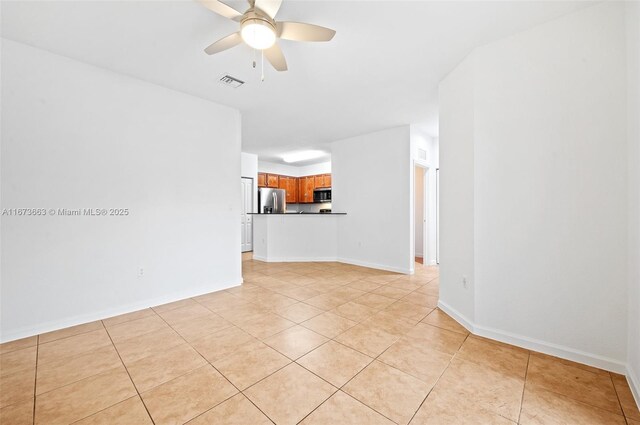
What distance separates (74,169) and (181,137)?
3.85 ft

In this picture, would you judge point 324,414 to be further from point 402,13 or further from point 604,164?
point 402,13

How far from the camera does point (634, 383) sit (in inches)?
65.6

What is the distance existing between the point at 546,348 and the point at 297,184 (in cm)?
777

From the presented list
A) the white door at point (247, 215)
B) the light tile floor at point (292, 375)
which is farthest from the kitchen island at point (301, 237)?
the light tile floor at point (292, 375)

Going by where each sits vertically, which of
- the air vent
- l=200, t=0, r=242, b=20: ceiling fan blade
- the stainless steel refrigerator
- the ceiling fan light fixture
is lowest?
the stainless steel refrigerator

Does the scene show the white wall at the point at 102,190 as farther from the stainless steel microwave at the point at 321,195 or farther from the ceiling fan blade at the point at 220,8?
the stainless steel microwave at the point at 321,195

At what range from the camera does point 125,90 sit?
297cm

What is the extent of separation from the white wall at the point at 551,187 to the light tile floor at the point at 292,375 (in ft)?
1.15

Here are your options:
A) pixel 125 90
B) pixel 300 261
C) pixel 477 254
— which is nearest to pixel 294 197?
pixel 300 261

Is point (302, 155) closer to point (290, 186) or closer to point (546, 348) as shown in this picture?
point (290, 186)

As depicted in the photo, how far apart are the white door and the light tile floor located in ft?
13.9

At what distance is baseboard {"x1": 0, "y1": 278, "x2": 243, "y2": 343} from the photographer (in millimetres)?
2367

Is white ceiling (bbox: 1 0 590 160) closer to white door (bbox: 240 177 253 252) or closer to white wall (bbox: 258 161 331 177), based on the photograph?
white door (bbox: 240 177 253 252)

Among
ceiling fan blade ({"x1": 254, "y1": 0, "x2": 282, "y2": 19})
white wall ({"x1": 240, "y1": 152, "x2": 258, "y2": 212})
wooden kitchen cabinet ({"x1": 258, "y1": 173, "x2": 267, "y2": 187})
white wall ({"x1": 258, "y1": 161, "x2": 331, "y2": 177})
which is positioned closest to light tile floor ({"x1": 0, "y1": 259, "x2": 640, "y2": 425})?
ceiling fan blade ({"x1": 254, "y1": 0, "x2": 282, "y2": 19})
